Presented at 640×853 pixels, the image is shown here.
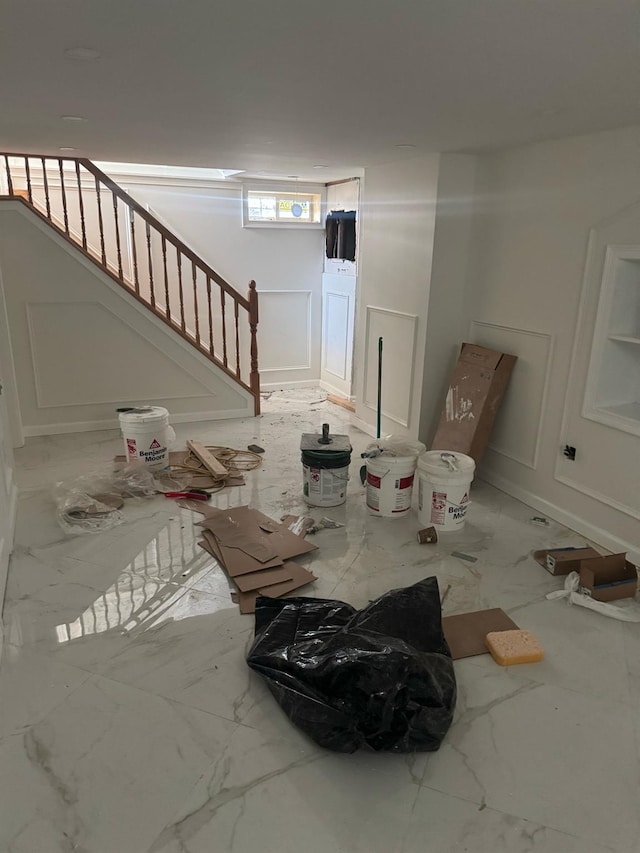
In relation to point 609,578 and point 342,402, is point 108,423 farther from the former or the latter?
point 609,578

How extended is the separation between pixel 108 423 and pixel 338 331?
2.51 meters

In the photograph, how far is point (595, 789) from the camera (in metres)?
1.74

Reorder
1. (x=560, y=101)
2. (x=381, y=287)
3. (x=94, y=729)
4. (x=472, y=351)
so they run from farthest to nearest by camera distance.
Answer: (x=381, y=287)
(x=472, y=351)
(x=560, y=101)
(x=94, y=729)

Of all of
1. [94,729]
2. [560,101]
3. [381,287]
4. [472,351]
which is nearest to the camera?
[94,729]

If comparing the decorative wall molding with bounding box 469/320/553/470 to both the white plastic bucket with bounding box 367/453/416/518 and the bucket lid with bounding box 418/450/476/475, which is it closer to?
the bucket lid with bounding box 418/450/476/475

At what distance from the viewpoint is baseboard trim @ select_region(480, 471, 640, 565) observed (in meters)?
3.04

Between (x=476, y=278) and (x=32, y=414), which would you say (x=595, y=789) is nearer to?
(x=476, y=278)

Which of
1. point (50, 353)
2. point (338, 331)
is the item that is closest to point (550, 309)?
point (338, 331)

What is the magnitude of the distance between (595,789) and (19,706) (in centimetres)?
187

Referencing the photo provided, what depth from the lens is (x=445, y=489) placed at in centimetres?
320

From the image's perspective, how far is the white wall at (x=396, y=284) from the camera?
13.3 ft

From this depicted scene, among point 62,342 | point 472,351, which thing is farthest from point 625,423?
point 62,342

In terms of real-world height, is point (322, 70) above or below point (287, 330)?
above

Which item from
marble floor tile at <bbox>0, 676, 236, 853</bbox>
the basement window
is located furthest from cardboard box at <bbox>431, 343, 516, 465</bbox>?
the basement window
